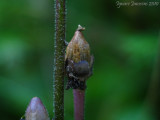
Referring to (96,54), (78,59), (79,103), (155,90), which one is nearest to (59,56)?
(78,59)

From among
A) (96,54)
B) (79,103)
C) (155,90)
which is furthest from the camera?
(96,54)

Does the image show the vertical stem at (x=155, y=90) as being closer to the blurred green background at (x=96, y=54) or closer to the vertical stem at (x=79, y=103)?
the blurred green background at (x=96, y=54)

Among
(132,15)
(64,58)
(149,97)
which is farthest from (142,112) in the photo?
(64,58)

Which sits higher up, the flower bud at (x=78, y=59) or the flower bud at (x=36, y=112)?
the flower bud at (x=78, y=59)

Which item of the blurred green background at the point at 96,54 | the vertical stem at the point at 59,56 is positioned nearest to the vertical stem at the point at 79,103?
the vertical stem at the point at 59,56

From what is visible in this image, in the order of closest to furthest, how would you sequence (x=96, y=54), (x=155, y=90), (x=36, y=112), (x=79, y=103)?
(x=36, y=112), (x=79, y=103), (x=155, y=90), (x=96, y=54)

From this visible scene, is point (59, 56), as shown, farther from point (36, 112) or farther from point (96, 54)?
point (96, 54)

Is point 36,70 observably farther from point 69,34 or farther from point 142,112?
point 142,112

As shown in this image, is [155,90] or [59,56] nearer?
[59,56]

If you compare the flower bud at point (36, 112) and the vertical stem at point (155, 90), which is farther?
the vertical stem at point (155, 90)
